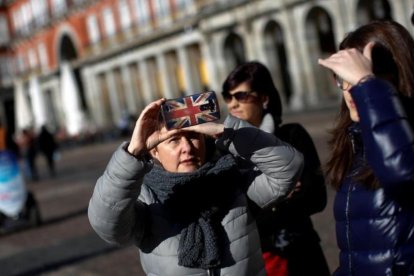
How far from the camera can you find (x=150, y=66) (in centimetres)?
3769

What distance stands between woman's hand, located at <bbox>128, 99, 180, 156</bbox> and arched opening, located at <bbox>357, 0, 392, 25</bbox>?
72.2 feet

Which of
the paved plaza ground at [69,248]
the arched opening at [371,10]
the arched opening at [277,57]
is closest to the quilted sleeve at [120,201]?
the paved plaza ground at [69,248]

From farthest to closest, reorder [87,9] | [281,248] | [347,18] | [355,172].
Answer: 1. [87,9]
2. [347,18]
3. [281,248]
4. [355,172]

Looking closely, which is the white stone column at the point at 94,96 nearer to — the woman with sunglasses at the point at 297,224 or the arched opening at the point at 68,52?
the arched opening at the point at 68,52

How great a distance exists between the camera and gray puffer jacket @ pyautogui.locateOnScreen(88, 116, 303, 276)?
246cm

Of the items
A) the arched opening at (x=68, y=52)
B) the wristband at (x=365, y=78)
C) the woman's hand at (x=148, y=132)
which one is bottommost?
the woman's hand at (x=148, y=132)

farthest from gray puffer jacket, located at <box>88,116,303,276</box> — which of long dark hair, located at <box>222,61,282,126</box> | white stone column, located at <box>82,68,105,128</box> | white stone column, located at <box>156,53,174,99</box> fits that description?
white stone column, located at <box>82,68,105,128</box>

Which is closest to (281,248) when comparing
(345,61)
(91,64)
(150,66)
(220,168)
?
(220,168)

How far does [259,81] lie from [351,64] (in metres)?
1.67

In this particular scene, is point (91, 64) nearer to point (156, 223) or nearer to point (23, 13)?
point (23, 13)

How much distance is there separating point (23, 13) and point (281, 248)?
52151 millimetres

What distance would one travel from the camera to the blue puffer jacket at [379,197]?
1.91m

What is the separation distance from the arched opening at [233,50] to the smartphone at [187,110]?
29.0 m

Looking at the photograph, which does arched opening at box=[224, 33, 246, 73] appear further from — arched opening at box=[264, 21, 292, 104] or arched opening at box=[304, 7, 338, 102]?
arched opening at box=[304, 7, 338, 102]
